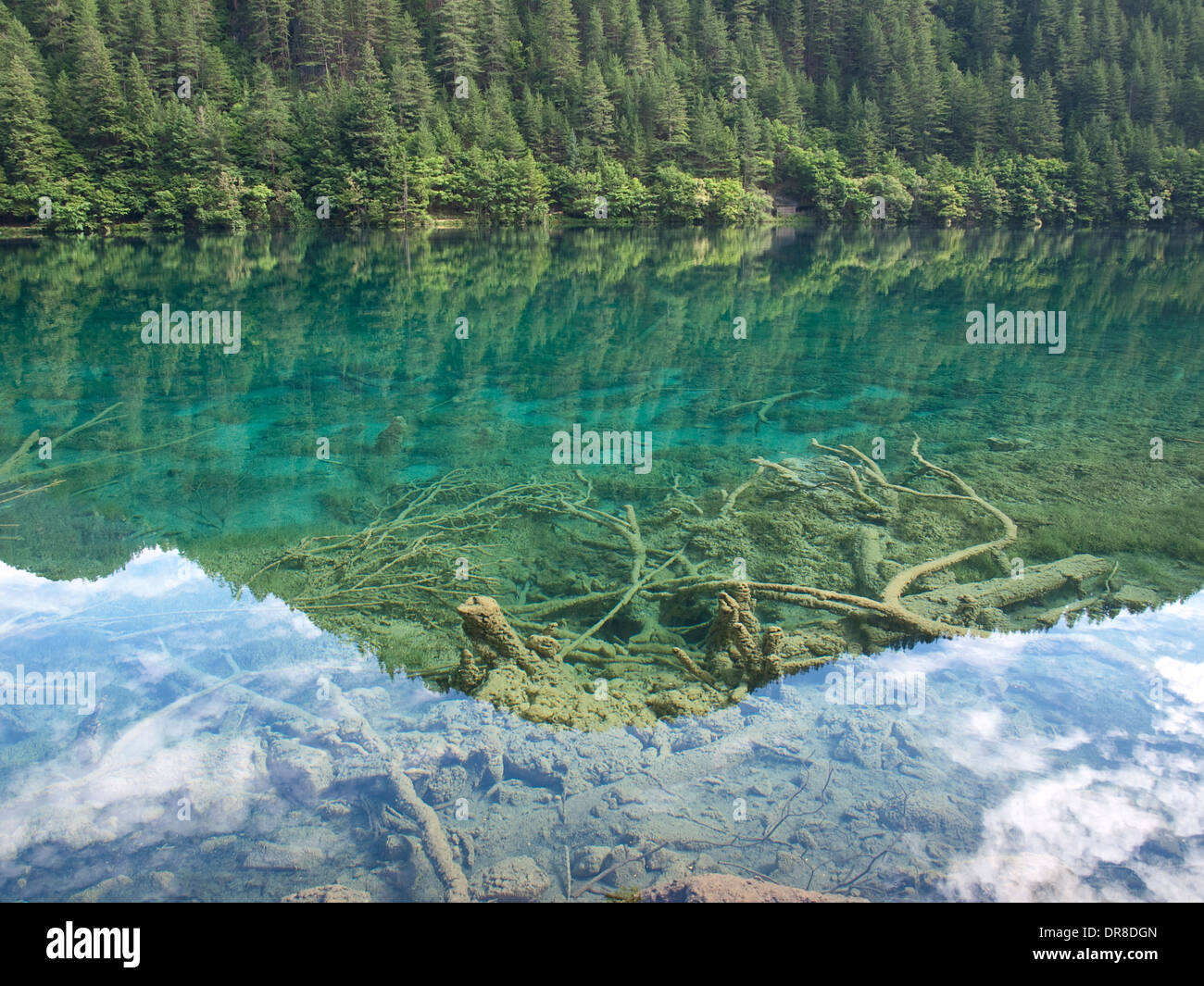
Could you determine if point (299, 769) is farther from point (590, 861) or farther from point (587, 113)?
point (587, 113)

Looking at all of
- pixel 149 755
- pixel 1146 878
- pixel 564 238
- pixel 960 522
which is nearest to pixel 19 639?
pixel 149 755

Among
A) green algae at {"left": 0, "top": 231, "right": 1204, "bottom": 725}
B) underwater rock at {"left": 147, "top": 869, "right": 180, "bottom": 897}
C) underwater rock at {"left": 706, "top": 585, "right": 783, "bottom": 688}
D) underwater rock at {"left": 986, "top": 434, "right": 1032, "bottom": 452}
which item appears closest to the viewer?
underwater rock at {"left": 147, "top": 869, "right": 180, "bottom": 897}

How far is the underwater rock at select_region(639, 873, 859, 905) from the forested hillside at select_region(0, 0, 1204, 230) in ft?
179

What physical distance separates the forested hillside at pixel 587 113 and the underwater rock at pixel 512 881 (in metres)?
54.2

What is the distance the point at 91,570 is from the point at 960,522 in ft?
28.7

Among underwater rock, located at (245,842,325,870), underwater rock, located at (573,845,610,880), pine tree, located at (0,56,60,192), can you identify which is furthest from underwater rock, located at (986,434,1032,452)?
pine tree, located at (0,56,60,192)

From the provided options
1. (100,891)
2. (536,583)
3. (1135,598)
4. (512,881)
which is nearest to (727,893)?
(512,881)

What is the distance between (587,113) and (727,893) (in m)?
67.6

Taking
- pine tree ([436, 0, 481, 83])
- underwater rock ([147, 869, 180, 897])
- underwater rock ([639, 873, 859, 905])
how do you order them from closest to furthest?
underwater rock ([639, 873, 859, 905])
underwater rock ([147, 869, 180, 897])
pine tree ([436, 0, 481, 83])

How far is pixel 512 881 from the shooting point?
470 cm

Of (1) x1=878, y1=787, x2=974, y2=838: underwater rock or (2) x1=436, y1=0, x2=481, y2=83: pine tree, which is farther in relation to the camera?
(2) x1=436, y1=0, x2=481, y2=83: pine tree

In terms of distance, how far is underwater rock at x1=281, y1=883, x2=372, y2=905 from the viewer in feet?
14.8

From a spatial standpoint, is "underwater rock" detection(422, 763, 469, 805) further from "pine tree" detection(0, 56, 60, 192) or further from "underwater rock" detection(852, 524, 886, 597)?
"pine tree" detection(0, 56, 60, 192)
